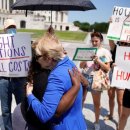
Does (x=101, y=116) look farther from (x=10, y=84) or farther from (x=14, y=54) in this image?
(x=14, y=54)

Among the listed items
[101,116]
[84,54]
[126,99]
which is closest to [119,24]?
[84,54]

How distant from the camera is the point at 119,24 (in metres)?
4.76

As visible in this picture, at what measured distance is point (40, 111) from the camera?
2570mm

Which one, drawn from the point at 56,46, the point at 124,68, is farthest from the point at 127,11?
the point at 56,46

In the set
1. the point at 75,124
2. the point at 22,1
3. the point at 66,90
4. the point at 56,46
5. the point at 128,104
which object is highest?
the point at 22,1

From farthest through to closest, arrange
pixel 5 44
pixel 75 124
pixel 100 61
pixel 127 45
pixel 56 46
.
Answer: pixel 100 61, pixel 127 45, pixel 5 44, pixel 75 124, pixel 56 46

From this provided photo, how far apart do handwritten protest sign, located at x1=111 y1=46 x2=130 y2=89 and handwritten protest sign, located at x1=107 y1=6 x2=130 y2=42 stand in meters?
0.26

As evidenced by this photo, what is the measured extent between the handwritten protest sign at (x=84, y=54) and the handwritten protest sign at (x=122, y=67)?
1.78ft

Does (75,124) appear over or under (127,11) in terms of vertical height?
under

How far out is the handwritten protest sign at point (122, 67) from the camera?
445 centimetres

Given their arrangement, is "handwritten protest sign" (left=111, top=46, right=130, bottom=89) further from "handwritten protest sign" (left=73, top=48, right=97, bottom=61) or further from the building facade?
the building facade

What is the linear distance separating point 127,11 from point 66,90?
2503mm

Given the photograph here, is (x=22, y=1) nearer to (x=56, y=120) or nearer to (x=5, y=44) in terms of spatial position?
(x=5, y=44)

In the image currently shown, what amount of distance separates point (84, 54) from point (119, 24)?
0.63 m
